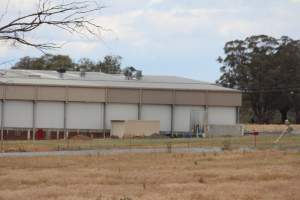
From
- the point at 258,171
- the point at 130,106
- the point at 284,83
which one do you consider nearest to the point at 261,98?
the point at 284,83

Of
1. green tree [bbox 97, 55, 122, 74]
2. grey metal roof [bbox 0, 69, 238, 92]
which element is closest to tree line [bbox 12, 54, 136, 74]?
green tree [bbox 97, 55, 122, 74]

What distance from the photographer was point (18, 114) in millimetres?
82562

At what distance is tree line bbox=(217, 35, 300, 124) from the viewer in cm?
12950

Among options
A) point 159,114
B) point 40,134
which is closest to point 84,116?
point 40,134

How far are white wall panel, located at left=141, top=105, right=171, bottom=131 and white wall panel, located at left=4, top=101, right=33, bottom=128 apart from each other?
14.7m

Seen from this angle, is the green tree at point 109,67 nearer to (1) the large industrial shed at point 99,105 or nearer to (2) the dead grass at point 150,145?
(1) the large industrial shed at point 99,105

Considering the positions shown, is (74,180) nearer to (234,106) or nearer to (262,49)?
(234,106)

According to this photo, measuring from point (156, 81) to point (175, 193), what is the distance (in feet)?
276

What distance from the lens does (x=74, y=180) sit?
736 inches

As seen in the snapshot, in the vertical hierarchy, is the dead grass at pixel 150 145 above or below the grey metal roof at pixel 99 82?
below

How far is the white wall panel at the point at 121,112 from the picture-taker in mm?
86438

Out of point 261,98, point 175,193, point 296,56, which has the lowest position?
point 175,193

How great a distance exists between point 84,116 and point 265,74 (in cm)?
5436

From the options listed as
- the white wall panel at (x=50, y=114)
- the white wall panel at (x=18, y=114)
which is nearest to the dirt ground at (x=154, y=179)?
the white wall panel at (x=18, y=114)
